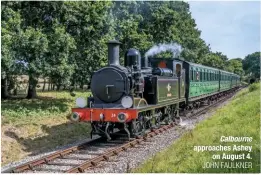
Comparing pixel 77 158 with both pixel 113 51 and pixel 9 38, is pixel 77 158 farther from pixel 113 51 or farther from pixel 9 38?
pixel 9 38

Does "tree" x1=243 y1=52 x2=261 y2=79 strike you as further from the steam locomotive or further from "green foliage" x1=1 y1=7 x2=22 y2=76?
"green foliage" x1=1 y1=7 x2=22 y2=76

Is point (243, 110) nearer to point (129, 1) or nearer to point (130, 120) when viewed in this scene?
point (130, 120)

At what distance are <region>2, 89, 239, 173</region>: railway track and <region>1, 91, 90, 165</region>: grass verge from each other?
1.72 m

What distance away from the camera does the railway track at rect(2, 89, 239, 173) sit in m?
8.04

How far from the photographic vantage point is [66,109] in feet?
56.4

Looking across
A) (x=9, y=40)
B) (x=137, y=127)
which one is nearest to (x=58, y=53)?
(x=9, y=40)

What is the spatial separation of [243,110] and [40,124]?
787 centimetres

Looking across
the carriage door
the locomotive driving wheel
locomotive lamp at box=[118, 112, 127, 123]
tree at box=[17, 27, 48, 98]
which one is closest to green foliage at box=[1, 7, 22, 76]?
tree at box=[17, 27, 48, 98]

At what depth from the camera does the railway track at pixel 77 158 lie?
804 centimetres

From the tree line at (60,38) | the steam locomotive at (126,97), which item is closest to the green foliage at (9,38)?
the tree line at (60,38)

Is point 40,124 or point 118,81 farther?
point 40,124

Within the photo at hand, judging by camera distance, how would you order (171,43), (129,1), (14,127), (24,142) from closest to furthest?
(24,142) < (14,127) < (129,1) < (171,43)

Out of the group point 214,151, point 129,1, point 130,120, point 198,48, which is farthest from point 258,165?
point 198,48

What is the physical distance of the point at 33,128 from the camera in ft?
43.8
